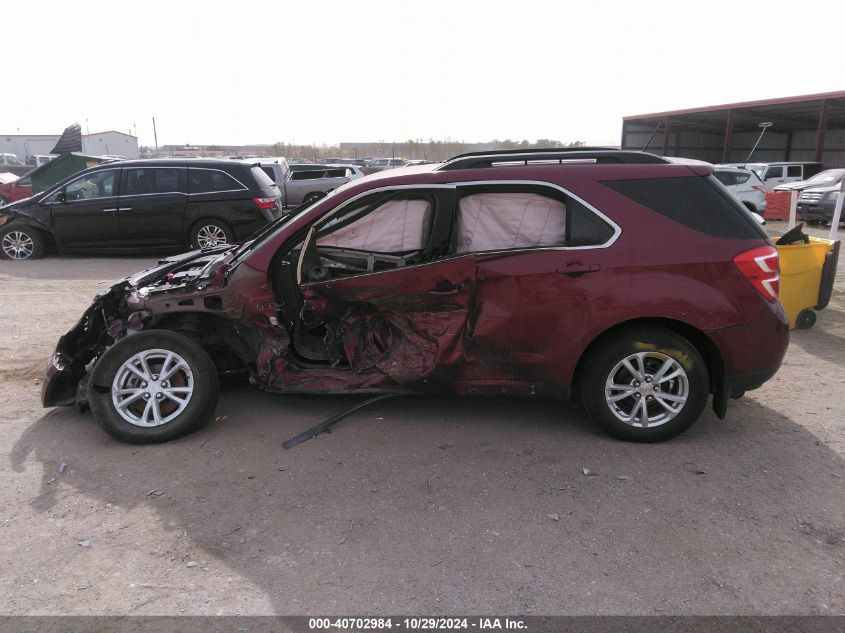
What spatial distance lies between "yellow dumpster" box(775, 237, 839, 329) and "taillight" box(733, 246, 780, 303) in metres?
2.65

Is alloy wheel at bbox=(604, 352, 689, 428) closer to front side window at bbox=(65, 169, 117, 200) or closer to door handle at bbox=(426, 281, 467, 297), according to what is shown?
door handle at bbox=(426, 281, 467, 297)

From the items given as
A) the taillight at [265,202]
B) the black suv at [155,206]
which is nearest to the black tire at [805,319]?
the black suv at [155,206]

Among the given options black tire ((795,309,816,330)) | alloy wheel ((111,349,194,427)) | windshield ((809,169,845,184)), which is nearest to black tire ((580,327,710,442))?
alloy wheel ((111,349,194,427))

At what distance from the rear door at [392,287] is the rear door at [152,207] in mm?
7890

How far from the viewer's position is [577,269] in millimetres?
4035

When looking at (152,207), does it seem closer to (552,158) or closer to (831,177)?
(552,158)

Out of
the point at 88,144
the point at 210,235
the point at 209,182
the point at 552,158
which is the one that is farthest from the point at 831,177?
the point at 88,144

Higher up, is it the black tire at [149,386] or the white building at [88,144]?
the white building at [88,144]

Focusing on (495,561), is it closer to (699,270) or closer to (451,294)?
(451,294)

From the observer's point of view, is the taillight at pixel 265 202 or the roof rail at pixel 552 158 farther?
the taillight at pixel 265 202

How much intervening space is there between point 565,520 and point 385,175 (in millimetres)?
2564

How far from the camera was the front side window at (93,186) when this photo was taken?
11.4 meters

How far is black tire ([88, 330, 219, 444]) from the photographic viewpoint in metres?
4.22

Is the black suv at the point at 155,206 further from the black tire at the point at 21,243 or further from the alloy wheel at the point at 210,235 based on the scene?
the black tire at the point at 21,243
